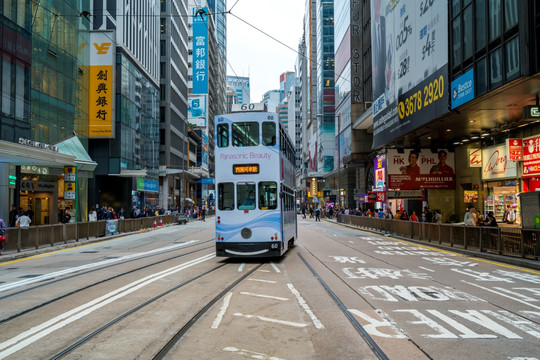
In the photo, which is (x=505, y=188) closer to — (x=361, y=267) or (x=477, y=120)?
(x=477, y=120)

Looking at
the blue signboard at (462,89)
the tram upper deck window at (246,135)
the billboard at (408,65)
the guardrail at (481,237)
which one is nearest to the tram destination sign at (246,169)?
the tram upper deck window at (246,135)

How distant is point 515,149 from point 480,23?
6688 mm

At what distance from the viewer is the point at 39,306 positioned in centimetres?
852

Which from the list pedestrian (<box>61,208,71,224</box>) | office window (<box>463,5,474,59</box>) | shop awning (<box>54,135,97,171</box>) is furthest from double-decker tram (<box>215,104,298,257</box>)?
shop awning (<box>54,135,97,171</box>)

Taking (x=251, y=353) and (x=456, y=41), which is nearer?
(x=251, y=353)

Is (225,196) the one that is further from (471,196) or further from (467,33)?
(471,196)

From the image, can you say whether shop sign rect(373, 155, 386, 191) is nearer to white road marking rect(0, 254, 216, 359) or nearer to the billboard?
the billboard

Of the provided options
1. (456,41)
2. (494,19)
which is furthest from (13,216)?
(494,19)

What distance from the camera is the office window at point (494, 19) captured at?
17250mm

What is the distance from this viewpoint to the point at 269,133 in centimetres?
1485

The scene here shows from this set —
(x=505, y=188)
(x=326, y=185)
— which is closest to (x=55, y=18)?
(x=505, y=188)

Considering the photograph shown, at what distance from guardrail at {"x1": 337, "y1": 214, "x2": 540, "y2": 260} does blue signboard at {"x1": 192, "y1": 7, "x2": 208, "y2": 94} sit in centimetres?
7035

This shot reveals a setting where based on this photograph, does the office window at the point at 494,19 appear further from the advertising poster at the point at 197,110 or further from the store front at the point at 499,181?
the advertising poster at the point at 197,110

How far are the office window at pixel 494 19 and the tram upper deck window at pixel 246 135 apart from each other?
9870 mm
